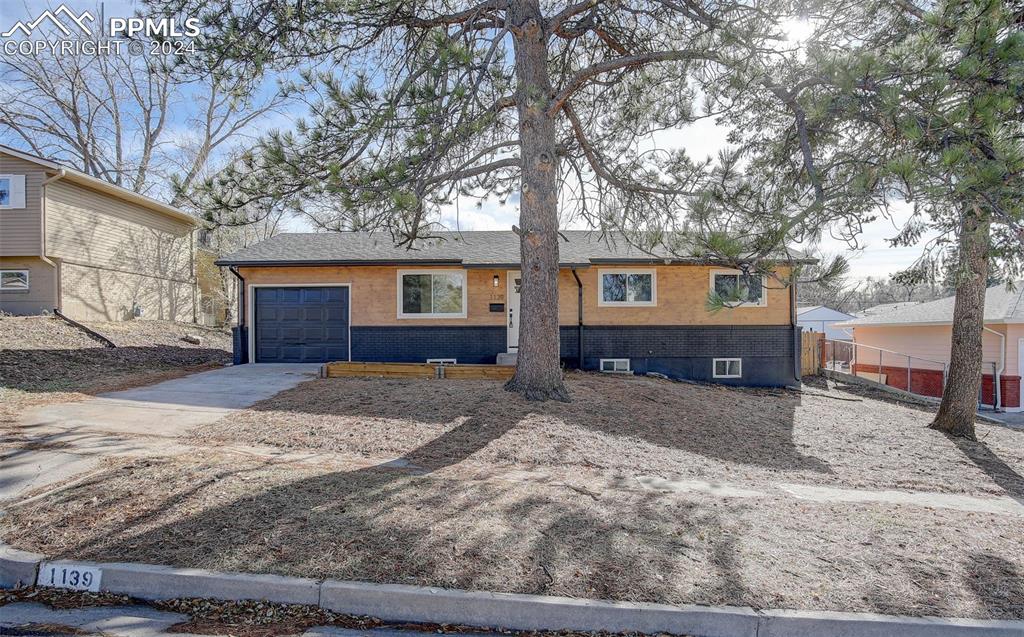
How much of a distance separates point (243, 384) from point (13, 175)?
11.6 metres

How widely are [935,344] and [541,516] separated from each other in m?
19.4

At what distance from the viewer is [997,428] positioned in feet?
35.0

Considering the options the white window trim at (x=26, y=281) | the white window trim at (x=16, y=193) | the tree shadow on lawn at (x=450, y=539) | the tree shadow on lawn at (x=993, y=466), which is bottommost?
the tree shadow on lawn at (x=993, y=466)

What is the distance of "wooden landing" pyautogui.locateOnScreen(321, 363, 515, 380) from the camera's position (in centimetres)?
1022

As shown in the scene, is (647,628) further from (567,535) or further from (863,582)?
(863,582)

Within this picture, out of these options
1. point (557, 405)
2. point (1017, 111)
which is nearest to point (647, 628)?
point (557, 405)

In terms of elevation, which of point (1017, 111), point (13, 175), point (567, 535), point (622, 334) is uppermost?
point (13, 175)

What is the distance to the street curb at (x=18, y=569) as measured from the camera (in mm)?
3246

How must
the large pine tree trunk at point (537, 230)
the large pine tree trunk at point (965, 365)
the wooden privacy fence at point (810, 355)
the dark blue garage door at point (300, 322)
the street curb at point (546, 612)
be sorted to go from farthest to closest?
the wooden privacy fence at point (810, 355) → the dark blue garage door at point (300, 322) → the large pine tree trunk at point (965, 365) → the large pine tree trunk at point (537, 230) → the street curb at point (546, 612)

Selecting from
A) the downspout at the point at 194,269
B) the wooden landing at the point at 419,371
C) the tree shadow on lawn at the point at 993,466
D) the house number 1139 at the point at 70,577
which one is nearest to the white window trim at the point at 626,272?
the wooden landing at the point at 419,371

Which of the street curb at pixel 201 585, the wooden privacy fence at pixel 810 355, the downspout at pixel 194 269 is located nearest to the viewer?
the street curb at pixel 201 585

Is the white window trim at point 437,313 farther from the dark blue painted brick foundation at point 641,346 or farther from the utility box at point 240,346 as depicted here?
the utility box at point 240,346

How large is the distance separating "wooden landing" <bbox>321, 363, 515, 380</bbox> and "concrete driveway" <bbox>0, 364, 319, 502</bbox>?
22.3 inches

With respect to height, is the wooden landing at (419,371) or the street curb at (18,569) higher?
the wooden landing at (419,371)
